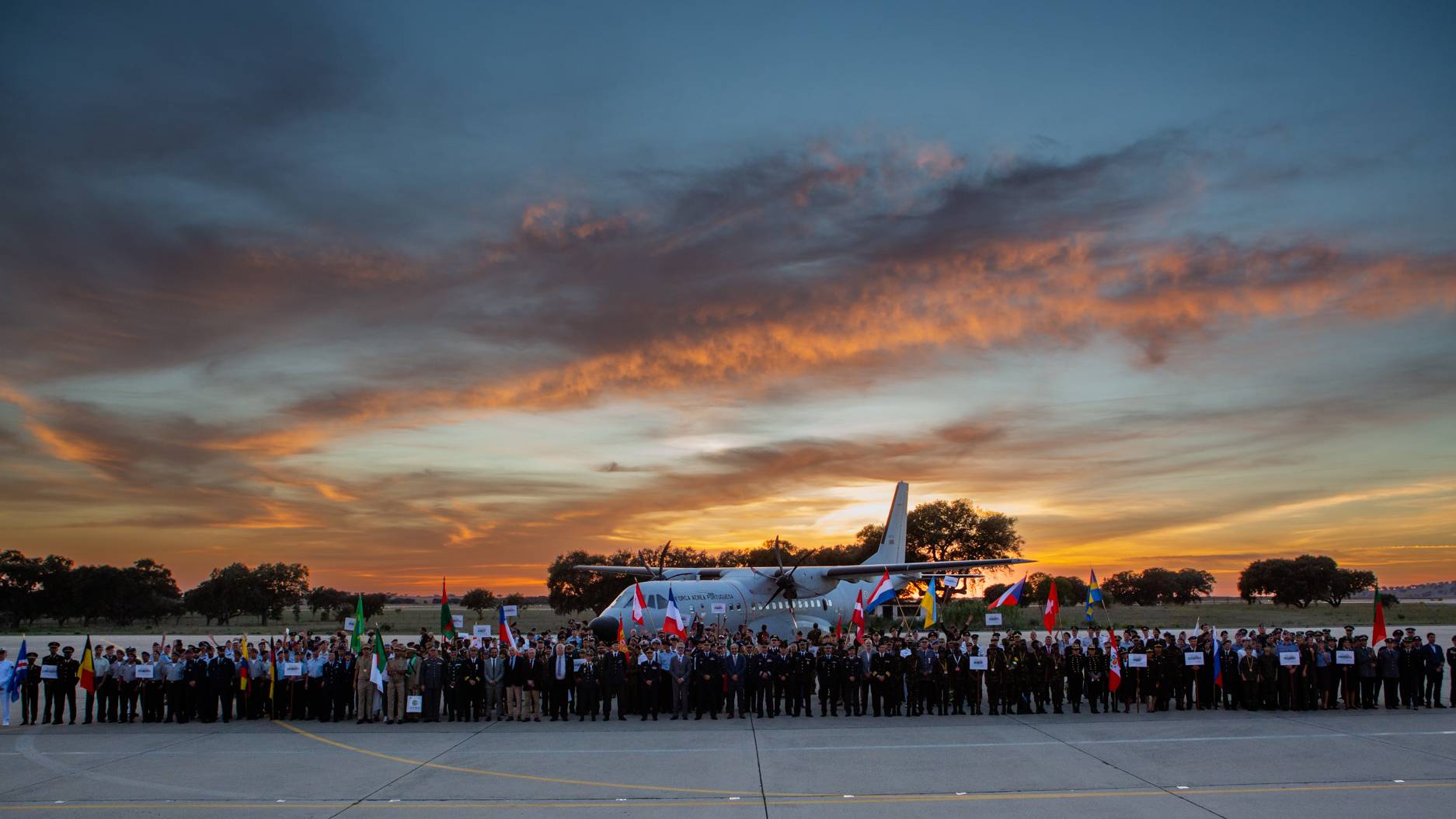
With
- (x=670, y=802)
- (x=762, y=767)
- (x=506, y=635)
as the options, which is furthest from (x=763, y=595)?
(x=670, y=802)

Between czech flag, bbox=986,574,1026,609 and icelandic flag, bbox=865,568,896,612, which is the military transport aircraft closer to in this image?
icelandic flag, bbox=865,568,896,612

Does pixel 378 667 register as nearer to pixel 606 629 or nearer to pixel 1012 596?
pixel 606 629

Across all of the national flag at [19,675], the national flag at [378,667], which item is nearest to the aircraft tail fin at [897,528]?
the national flag at [378,667]

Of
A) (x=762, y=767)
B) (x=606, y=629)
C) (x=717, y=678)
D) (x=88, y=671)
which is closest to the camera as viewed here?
(x=762, y=767)

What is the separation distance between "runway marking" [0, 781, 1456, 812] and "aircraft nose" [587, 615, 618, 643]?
14.6m

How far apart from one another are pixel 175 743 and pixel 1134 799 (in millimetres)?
15680

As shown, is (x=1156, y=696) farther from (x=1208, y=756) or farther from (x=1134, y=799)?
(x=1134, y=799)

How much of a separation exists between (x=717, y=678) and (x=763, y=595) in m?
13.6

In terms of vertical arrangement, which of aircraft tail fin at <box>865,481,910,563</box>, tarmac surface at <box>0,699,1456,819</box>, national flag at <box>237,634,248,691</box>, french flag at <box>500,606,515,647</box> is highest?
aircraft tail fin at <box>865,481,910,563</box>

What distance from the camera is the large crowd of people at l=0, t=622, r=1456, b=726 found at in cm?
1984

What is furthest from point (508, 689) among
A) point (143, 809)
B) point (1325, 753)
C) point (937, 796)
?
point (1325, 753)

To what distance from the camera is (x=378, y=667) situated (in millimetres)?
19344

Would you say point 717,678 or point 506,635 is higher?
point 506,635

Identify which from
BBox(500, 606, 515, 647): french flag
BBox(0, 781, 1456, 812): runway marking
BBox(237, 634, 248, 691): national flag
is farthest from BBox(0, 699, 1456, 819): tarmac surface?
BBox(500, 606, 515, 647): french flag
